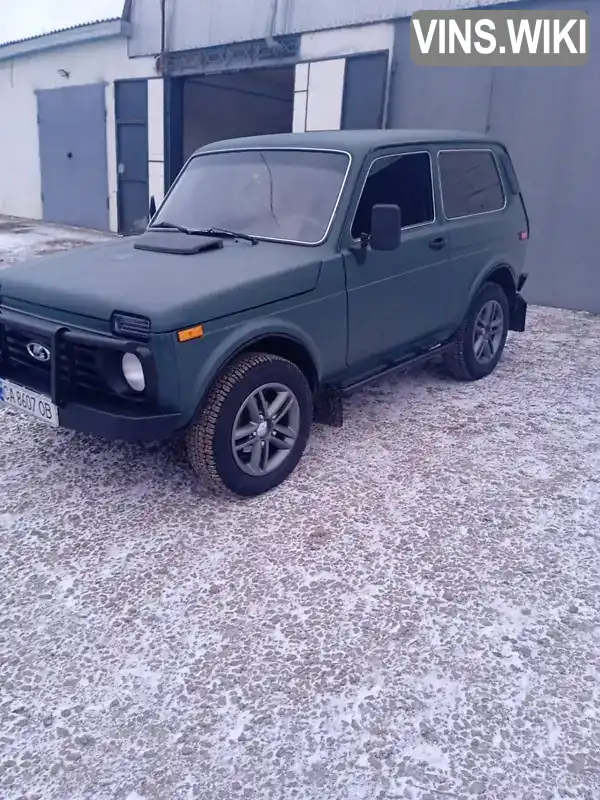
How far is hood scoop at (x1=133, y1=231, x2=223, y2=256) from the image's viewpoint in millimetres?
3844

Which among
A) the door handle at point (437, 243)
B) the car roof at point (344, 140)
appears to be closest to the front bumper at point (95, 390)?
the car roof at point (344, 140)

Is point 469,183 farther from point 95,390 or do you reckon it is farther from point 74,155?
point 74,155

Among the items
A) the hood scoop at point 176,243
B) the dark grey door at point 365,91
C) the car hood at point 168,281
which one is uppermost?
the dark grey door at point 365,91

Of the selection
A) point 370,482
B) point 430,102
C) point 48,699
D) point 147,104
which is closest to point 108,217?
point 147,104

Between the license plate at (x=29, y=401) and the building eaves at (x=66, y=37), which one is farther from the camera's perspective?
the building eaves at (x=66, y=37)

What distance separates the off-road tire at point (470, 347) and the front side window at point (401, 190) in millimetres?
977

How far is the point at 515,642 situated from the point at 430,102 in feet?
26.0

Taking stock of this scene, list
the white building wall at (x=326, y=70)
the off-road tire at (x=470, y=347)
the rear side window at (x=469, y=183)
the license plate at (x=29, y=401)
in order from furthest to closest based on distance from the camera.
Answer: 1. the white building wall at (x=326, y=70)
2. the off-road tire at (x=470, y=347)
3. the rear side window at (x=469, y=183)
4. the license plate at (x=29, y=401)

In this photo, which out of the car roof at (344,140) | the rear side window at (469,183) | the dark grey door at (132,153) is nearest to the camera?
the car roof at (344,140)

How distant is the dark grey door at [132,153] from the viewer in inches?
541

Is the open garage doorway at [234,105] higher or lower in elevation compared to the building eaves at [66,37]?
lower

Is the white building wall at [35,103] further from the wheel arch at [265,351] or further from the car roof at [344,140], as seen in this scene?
the wheel arch at [265,351]

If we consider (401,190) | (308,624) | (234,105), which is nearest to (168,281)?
(308,624)

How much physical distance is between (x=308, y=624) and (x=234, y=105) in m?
15.3
